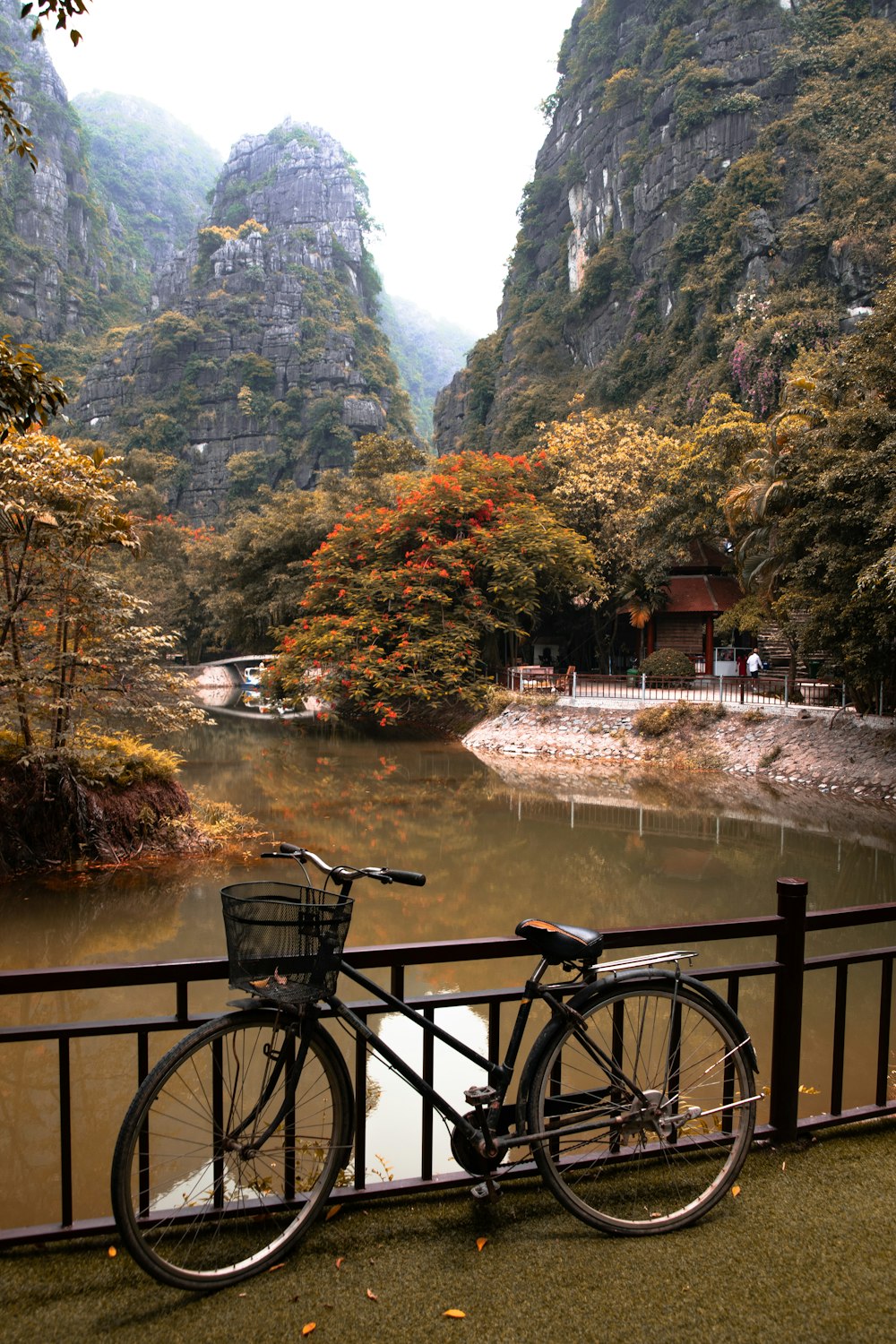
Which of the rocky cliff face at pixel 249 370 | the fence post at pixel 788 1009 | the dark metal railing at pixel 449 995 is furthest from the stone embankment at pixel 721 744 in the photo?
the rocky cliff face at pixel 249 370

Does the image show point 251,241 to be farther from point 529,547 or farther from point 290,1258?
point 290,1258

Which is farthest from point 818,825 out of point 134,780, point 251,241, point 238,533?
point 251,241

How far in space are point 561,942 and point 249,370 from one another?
64775 millimetres

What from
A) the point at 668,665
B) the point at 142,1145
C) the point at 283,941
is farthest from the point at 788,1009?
the point at 668,665

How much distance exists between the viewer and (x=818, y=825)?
12758 millimetres

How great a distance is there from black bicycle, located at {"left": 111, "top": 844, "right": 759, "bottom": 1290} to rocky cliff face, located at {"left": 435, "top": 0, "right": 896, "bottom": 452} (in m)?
28.7

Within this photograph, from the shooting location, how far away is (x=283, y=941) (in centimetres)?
207

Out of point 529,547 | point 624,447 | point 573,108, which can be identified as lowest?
Result: point 529,547

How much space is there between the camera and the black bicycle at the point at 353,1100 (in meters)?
2.06

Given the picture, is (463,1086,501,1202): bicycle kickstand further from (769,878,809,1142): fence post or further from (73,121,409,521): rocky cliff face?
(73,121,409,521): rocky cliff face

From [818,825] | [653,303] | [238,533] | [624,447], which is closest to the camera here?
[818,825]

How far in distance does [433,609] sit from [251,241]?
5786 cm

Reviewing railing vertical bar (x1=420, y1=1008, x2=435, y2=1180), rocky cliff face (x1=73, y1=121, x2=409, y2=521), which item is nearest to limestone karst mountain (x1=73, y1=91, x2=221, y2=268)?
rocky cliff face (x1=73, y1=121, x2=409, y2=521)

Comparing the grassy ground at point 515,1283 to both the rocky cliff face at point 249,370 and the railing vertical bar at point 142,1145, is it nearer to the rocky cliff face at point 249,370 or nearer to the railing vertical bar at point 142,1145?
the railing vertical bar at point 142,1145
